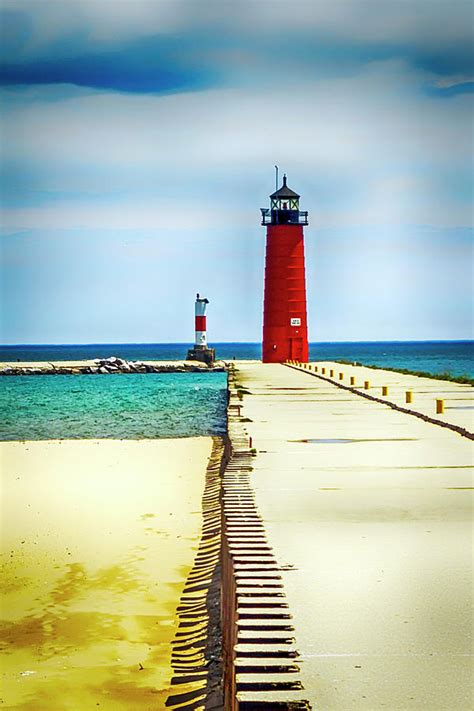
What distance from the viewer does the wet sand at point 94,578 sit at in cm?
748

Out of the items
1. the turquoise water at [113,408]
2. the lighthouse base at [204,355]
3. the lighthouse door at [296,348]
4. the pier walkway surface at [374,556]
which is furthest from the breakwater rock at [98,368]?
the pier walkway surface at [374,556]

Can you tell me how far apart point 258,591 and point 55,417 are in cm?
3112

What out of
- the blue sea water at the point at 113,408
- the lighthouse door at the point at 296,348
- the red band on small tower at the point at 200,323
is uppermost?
the red band on small tower at the point at 200,323

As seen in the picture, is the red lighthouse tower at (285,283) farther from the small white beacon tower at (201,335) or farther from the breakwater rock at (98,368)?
the breakwater rock at (98,368)

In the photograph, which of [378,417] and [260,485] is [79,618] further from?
[378,417]

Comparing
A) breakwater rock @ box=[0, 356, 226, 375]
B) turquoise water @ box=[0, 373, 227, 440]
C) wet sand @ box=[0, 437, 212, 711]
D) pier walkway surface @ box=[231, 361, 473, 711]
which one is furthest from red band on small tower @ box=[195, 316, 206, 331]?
pier walkway surface @ box=[231, 361, 473, 711]

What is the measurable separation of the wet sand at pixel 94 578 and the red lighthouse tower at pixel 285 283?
33044 mm

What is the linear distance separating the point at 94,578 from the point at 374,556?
13.1ft

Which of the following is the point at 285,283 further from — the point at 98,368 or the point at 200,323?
the point at 98,368

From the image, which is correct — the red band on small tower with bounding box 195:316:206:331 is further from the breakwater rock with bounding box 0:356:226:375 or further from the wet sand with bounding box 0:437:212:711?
the wet sand with bounding box 0:437:212:711

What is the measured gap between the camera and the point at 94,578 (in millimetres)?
Result: 10789

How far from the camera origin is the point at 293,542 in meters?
8.14

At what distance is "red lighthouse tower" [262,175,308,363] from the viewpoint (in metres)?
53.6

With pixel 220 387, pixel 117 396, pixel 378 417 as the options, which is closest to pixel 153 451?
pixel 378 417
